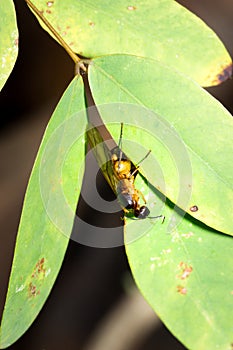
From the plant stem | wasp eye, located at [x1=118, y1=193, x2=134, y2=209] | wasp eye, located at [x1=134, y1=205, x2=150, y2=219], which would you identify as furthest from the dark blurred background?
wasp eye, located at [x1=134, y1=205, x2=150, y2=219]

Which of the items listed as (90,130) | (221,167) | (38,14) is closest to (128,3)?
(38,14)

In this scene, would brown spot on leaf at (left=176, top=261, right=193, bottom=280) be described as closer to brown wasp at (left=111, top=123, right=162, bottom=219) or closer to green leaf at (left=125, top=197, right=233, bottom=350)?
green leaf at (left=125, top=197, right=233, bottom=350)

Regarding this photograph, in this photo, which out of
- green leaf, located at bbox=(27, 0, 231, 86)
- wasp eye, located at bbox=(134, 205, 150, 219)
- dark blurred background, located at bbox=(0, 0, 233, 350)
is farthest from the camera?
dark blurred background, located at bbox=(0, 0, 233, 350)

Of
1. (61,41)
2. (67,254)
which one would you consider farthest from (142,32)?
(67,254)

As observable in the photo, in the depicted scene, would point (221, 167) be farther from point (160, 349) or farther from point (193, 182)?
point (160, 349)

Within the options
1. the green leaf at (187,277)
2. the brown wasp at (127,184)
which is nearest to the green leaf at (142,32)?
the brown wasp at (127,184)

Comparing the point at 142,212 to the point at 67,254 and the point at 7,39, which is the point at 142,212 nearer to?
the point at 7,39
